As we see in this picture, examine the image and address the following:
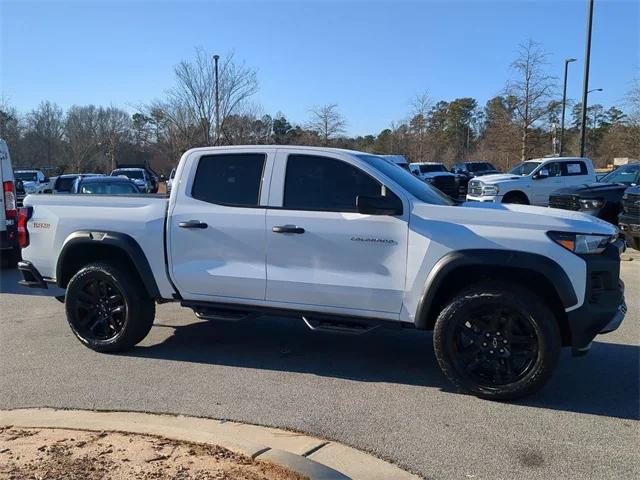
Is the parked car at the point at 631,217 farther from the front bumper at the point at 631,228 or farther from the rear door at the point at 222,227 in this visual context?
the rear door at the point at 222,227

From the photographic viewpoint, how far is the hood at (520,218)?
15.0 ft

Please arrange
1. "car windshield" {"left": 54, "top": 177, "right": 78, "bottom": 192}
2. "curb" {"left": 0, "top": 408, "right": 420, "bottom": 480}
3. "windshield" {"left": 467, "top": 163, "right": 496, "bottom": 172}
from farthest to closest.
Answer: "windshield" {"left": 467, "top": 163, "right": 496, "bottom": 172}
"car windshield" {"left": 54, "top": 177, "right": 78, "bottom": 192}
"curb" {"left": 0, "top": 408, "right": 420, "bottom": 480}

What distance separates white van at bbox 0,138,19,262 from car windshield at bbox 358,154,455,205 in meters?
7.01

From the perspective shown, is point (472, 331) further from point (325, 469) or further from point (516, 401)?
point (325, 469)

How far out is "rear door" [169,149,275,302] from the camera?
5.32 m

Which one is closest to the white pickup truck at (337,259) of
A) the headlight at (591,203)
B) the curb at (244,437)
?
the curb at (244,437)

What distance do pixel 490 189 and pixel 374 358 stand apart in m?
13.3

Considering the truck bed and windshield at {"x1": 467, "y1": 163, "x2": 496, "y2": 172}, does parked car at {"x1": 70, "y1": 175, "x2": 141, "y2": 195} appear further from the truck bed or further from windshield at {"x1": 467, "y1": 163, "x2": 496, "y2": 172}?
windshield at {"x1": 467, "y1": 163, "x2": 496, "y2": 172}

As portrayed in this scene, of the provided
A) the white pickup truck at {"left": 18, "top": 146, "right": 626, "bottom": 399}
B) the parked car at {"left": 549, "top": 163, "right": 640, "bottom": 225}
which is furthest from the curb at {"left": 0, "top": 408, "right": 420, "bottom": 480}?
the parked car at {"left": 549, "top": 163, "right": 640, "bottom": 225}

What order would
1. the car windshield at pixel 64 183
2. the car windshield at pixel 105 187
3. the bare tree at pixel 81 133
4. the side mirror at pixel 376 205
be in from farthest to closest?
1. the bare tree at pixel 81 133
2. the car windshield at pixel 64 183
3. the car windshield at pixel 105 187
4. the side mirror at pixel 376 205

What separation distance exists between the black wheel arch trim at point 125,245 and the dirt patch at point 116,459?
1827 millimetres

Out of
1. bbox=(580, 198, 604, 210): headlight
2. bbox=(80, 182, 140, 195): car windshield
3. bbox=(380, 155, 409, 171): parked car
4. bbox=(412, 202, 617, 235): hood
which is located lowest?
bbox=(580, 198, 604, 210): headlight

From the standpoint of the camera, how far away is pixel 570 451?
3863mm

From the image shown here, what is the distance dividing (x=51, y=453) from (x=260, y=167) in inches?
113
